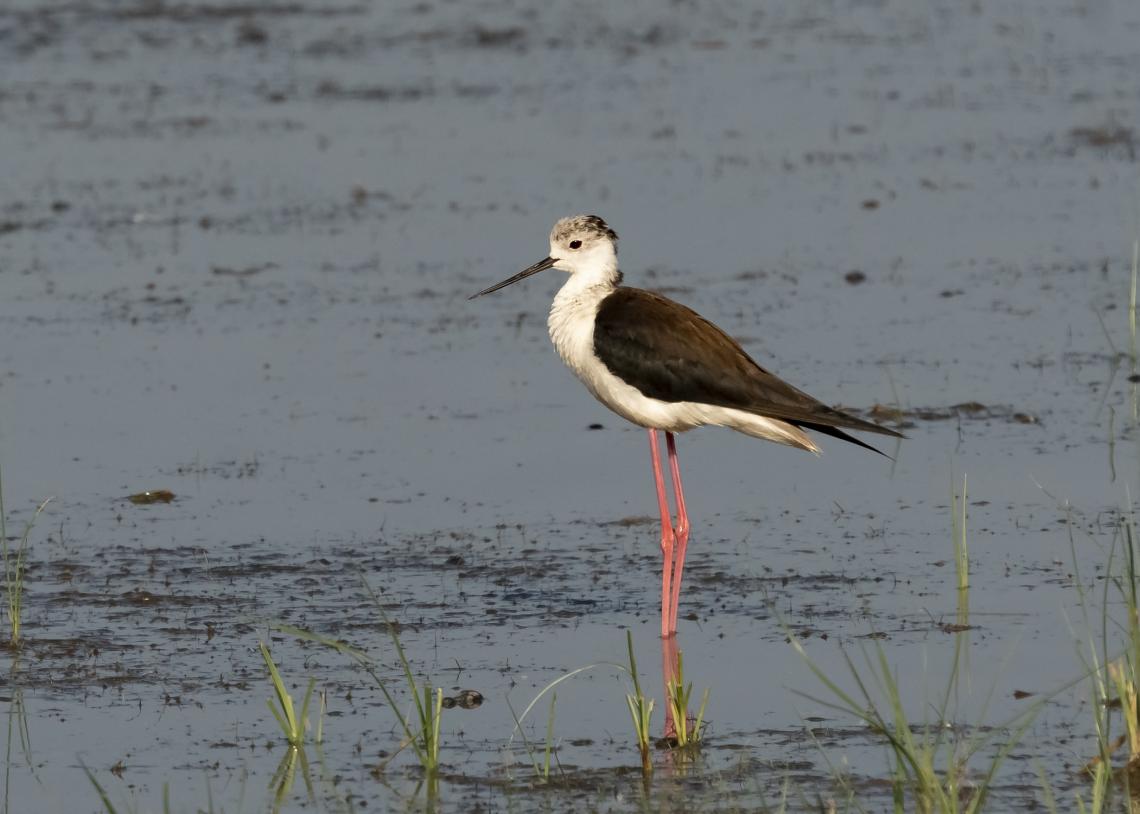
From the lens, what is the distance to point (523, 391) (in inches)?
384

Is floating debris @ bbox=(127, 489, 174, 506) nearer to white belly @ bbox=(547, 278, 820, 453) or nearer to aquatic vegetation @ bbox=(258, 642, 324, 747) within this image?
white belly @ bbox=(547, 278, 820, 453)

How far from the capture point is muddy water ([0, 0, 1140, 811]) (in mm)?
5938

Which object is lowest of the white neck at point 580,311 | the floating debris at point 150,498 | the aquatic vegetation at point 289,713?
the aquatic vegetation at point 289,713

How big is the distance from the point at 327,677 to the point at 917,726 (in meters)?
1.71

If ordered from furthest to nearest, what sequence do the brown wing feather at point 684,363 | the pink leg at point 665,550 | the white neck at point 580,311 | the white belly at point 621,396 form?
the white neck at point 580,311
the white belly at point 621,396
the brown wing feather at point 684,363
the pink leg at point 665,550

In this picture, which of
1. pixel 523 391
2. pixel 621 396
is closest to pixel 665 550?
pixel 621 396

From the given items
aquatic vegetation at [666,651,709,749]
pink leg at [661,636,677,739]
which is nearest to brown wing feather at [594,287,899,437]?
pink leg at [661,636,677,739]

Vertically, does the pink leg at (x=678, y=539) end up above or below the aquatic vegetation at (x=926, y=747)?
above

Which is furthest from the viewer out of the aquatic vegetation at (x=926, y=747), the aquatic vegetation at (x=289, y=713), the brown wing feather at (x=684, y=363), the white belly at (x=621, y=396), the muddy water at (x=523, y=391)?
the white belly at (x=621, y=396)

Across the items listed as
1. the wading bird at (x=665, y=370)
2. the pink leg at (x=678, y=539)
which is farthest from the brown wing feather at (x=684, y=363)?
the pink leg at (x=678, y=539)

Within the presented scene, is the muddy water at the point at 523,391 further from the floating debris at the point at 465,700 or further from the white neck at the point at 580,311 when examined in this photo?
the white neck at the point at 580,311

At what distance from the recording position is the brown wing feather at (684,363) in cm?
700

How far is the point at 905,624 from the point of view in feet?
21.5

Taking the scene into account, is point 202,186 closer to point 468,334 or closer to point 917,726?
point 468,334
